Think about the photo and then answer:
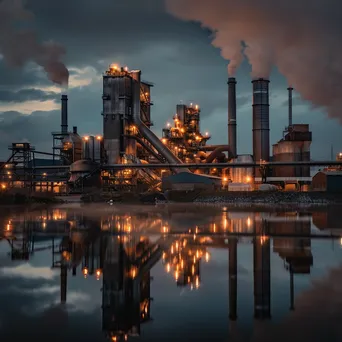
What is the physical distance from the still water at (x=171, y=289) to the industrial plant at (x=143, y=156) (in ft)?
140

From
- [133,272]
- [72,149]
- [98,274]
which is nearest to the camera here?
[98,274]

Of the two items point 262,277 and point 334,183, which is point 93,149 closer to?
point 334,183

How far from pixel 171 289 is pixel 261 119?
6372 cm

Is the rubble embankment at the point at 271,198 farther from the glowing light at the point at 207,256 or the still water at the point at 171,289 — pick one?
the glowing light at the point at 207,256

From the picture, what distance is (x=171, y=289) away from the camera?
8484 mm

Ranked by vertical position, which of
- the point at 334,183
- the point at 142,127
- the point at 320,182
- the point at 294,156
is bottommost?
the point at 334,183

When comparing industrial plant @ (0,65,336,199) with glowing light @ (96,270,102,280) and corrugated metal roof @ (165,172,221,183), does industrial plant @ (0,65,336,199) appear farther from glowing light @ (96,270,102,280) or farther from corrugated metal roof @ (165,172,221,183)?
glowing light @ (96,270,102,280)

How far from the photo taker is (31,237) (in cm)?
1725

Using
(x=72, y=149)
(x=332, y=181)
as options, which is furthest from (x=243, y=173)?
(x=72, y=149)

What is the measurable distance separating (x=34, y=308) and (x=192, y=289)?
2.82 m

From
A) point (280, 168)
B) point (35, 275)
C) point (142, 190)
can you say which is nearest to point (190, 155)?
point (280, 168)

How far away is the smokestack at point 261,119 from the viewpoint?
70000 mm

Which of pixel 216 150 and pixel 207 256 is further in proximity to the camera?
pixel 216 150

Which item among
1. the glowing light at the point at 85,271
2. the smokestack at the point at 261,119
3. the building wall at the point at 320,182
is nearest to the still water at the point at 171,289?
the glowing light at the point at 85,271
